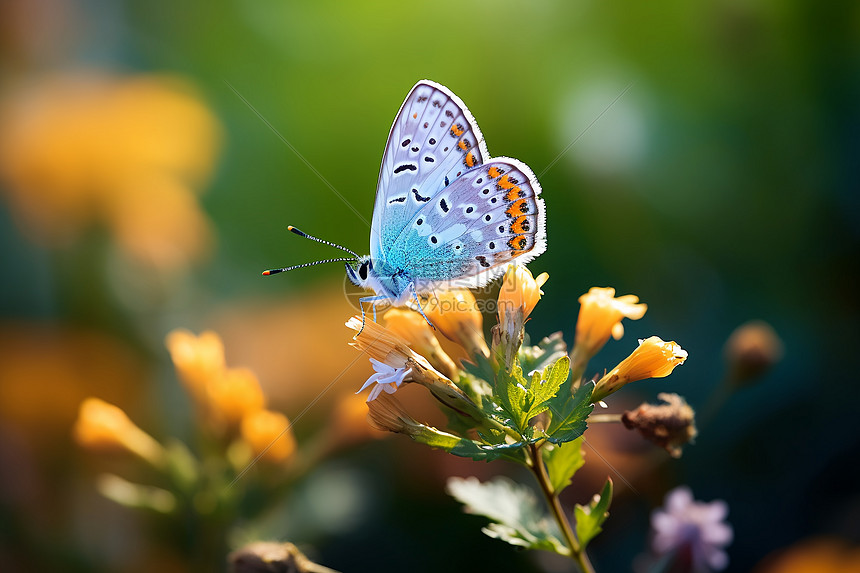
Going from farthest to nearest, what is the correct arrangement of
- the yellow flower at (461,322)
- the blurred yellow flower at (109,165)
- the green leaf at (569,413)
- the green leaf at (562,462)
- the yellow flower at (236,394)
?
the blurred yellow flower at (109,165) < the yellow flower at (236,394) < the yellow flower at (461,322) < the green leaf at (562,462) < the green leaf at (569,413)

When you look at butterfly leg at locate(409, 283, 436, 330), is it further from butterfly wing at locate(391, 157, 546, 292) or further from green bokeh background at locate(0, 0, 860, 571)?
green bokeh background at locate(0, 0, 860, 571)

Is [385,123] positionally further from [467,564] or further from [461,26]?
[467,564]

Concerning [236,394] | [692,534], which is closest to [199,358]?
[236,394]

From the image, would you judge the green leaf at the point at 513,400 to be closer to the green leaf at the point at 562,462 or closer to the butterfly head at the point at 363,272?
the green leaf at the point at 562,462

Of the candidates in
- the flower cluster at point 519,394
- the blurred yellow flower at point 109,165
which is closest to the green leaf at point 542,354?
the flower cluster at point 519,394

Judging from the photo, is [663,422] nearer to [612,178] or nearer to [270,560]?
[270,560]

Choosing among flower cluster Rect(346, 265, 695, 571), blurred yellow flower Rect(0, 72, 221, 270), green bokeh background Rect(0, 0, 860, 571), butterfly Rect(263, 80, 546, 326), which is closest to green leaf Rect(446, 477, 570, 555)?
flower cluster Rect(346, 265, 695, 571)

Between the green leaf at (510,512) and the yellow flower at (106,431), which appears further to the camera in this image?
the yellow flower at (106,431)
